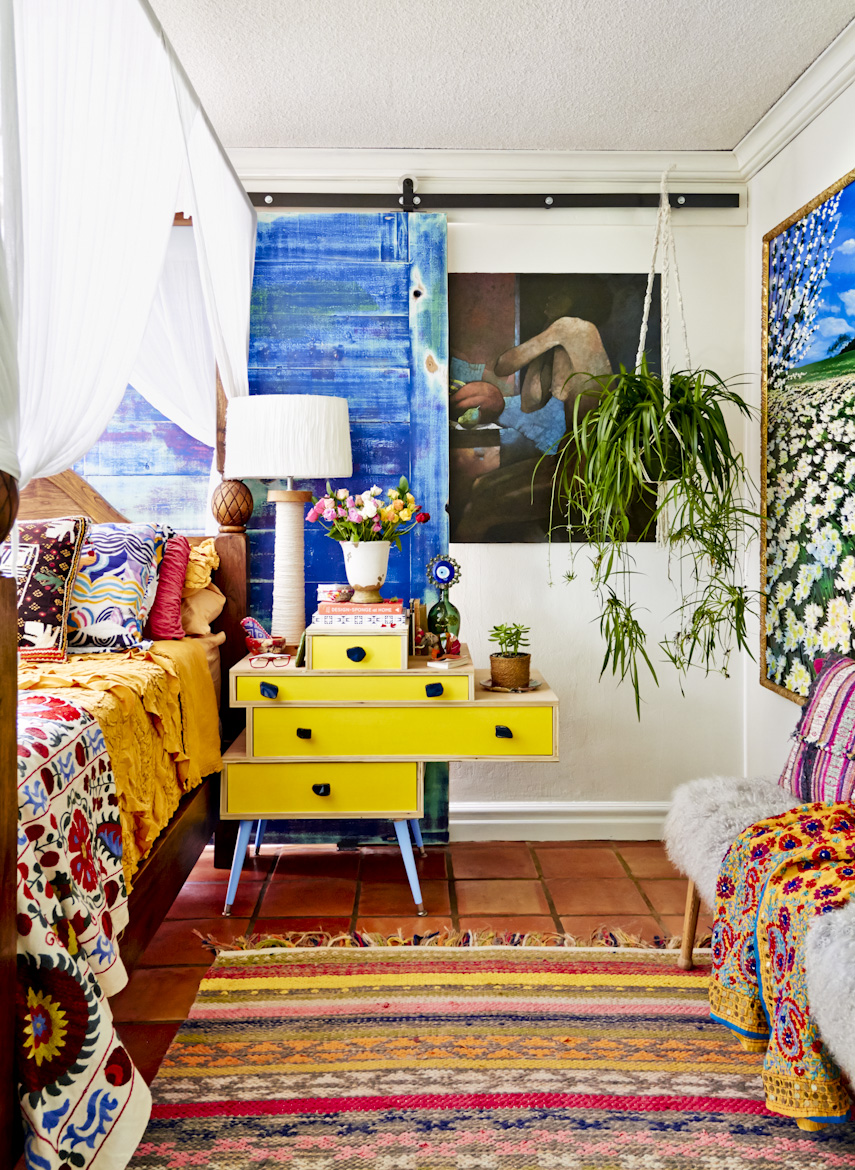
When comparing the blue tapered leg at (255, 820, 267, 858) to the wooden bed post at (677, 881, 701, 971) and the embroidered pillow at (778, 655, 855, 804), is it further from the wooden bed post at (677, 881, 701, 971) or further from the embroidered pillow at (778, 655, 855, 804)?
the embroidered pillow at (778, 655, 855, 804)

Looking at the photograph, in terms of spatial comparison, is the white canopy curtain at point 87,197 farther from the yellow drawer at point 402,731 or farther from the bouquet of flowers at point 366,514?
the yellow drawer at point 402,731

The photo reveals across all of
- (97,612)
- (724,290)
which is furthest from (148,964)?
(724,290)

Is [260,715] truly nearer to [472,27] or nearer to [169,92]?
[169,92]

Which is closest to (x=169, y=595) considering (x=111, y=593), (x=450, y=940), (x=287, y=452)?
(x=111, y=593)

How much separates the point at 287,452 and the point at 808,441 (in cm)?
163

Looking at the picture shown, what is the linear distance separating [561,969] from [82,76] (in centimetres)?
226

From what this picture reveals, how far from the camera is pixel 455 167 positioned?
3.08m

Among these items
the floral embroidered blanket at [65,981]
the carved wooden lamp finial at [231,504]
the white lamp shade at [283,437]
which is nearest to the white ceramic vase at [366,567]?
the white lamp shade at [283,437]

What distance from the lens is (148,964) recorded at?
229 cm

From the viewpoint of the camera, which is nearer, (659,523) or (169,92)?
(169,92)

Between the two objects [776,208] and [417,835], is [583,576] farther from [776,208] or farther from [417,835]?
[776,208]

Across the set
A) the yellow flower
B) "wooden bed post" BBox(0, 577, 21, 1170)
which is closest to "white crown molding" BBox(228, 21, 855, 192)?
"wooden bed post" BBox(0, 577, 21, 1170)

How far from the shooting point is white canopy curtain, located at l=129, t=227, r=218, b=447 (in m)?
3.06

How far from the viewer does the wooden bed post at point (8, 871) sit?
1229 millimetres
